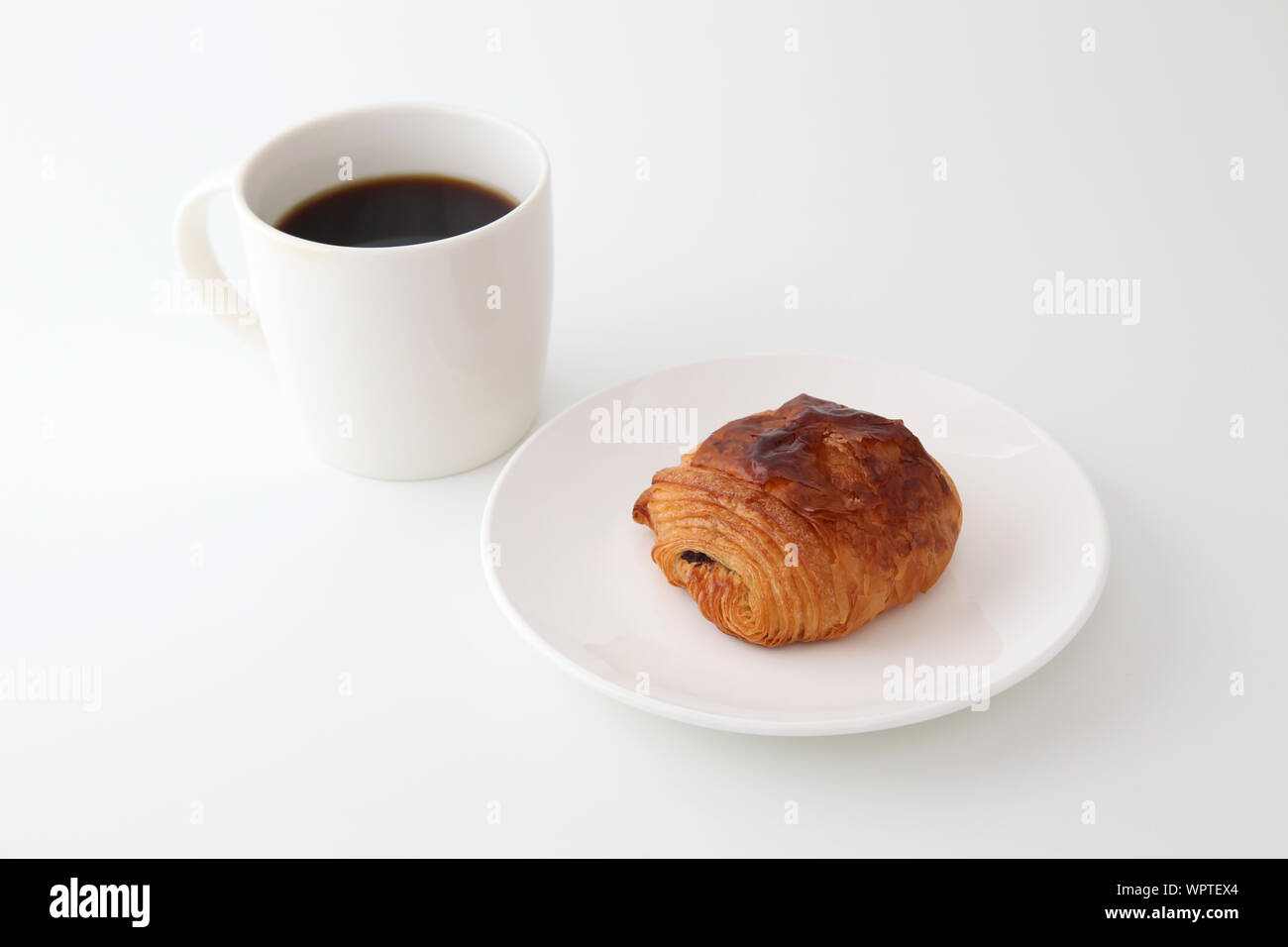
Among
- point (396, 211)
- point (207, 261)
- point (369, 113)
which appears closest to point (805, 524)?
point (396, 211)

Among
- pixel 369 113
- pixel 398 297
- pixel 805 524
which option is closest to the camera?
pixel 805 524

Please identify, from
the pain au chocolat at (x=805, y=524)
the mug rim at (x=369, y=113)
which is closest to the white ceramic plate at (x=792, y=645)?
the pain au chocolat at (x=805, y=524)

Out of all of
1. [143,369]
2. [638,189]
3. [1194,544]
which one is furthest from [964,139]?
[143,369]

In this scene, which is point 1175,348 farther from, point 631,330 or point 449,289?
point 449,289

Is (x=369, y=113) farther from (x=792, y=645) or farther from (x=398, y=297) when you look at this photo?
(x=792, y=645)

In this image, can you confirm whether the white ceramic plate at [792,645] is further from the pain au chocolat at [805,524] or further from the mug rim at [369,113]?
the mug rim at [369,113]

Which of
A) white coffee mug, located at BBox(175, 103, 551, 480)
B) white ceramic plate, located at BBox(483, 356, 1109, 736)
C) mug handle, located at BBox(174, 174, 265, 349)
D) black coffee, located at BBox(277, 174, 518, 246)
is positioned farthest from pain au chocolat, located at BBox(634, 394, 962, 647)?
mug handle, located at BBox(174, 174, 265, 349)
